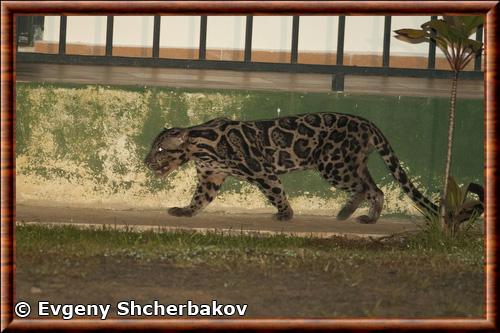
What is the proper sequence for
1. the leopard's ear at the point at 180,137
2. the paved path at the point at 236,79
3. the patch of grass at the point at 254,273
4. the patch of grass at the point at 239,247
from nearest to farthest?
the patch of grass at the point at 254,273, the patch of grass at the point at 239,247, the leopard's ear at the point at 180,137, the paved path at the point at 236,79

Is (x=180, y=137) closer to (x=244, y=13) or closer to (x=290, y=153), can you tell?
(x=290, y=153)

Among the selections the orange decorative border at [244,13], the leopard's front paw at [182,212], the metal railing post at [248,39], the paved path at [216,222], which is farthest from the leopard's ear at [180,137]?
the orange decorative border at [244,13]

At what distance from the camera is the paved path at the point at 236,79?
12570mm

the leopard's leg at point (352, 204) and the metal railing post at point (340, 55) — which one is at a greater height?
the metal railing post at point (340, 55)

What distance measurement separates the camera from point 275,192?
10625 mm

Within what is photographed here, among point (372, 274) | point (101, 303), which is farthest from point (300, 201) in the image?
point (101, 303)

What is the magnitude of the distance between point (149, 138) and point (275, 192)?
1985 millimetres

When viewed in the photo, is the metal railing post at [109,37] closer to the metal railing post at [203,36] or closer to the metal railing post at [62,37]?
the metal railing post at [62,37]

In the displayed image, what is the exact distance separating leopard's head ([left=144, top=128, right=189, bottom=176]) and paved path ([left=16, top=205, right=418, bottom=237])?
2.06 ft

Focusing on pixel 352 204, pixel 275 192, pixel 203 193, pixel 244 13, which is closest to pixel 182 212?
pixel 203 193

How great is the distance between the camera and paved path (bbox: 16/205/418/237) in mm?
10102

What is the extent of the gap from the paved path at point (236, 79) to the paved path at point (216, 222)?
223cm

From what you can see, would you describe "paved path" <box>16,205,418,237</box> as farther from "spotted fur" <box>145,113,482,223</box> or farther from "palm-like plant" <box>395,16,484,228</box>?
"palm-like plant" <box>395,16,484,228</box>

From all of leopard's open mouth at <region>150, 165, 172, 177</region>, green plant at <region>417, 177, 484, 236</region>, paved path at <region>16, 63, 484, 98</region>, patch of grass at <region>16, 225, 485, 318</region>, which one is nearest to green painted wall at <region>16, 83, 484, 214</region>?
leopard's open mouth at <region>150, 165, 172, 177</region>
